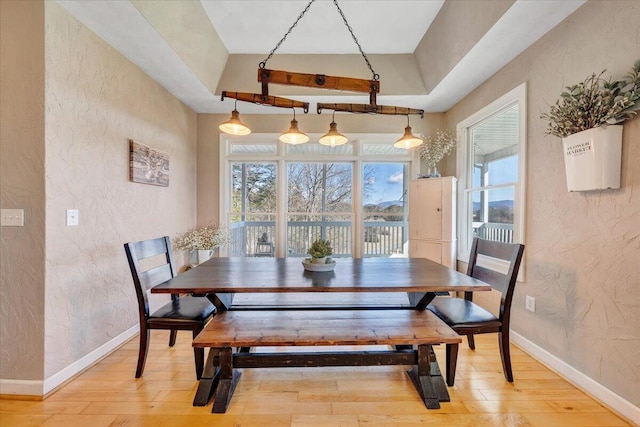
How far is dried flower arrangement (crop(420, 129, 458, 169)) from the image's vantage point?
144 inches

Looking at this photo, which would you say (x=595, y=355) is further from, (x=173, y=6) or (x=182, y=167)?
(x=182, y=167)

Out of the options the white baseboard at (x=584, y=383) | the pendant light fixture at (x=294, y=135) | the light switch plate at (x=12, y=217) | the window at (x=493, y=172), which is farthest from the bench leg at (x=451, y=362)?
the light switch plate at (x=12, y=217)

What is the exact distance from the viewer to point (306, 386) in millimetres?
1990

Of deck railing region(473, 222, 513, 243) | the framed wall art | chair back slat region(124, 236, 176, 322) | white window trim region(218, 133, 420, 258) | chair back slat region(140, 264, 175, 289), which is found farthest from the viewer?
white window trim region(218, 133, 420, 258)

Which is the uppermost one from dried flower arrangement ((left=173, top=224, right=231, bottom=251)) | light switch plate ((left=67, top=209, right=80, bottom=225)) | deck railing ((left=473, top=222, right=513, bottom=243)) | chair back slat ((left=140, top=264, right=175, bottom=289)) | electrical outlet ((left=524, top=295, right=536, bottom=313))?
light switch plate ((left=67, top=209, right=80, bottom=225))

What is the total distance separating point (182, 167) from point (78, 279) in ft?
6.20

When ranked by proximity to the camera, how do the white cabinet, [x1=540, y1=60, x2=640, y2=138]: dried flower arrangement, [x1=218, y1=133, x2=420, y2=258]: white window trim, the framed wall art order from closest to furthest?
1. [x1=540, y1=60, x2=640, y2=138]: dried flower arrangement
2. the framed wall art
3. the white cabinet
4. [x1=218, y1=133, x2=420, y2=258]: white window trim

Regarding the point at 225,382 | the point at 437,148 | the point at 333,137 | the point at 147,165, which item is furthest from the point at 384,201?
the point at 225,382

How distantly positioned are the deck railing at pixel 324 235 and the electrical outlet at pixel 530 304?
1872mm

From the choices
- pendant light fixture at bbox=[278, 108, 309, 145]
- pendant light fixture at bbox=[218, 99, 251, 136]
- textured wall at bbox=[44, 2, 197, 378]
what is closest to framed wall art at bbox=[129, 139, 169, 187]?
textured wall at bbox=[44, 2, 197, 378]

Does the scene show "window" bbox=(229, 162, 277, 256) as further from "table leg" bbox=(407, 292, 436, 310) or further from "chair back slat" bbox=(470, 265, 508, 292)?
"chair back slat" bbox=(470, 265, 508, 292)

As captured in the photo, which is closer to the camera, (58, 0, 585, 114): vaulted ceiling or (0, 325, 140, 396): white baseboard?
(0, 325, 140, 396): white baseboard

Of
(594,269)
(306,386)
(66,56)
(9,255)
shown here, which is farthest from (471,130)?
(9,255)

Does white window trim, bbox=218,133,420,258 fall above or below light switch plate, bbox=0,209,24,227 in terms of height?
above
